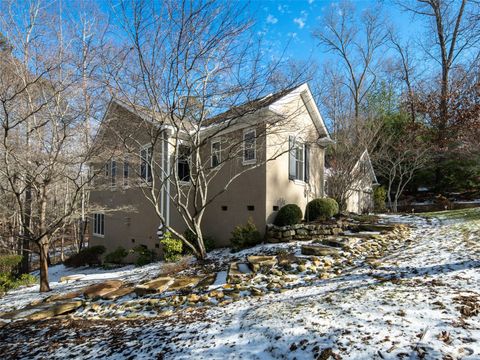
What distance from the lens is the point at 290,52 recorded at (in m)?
6.83

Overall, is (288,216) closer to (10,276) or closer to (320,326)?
(320,326)

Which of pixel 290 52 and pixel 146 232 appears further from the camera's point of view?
pixel 146 232

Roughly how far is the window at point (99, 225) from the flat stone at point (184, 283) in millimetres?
10802

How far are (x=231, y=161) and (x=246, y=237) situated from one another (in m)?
3.07

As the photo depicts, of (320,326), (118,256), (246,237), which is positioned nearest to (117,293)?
(246,237)

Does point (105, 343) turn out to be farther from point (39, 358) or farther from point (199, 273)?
point (199, 273)

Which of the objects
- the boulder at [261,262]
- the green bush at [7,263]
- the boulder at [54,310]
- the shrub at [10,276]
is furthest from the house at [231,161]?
the green bush at [7,263]

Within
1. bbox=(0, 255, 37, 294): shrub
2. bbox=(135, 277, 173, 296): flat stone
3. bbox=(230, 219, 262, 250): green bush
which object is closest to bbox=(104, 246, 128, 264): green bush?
bbox=(0, 255, 37, 294): shrub

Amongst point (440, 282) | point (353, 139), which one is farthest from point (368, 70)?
point (440, 282)

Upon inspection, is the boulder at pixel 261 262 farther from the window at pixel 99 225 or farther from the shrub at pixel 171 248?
the window at pixel 99 225

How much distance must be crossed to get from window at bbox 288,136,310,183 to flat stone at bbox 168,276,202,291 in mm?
5584

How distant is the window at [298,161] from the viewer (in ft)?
34.4

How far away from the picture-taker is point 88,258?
46.1 feet

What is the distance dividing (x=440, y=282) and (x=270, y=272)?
291 centimetres
